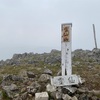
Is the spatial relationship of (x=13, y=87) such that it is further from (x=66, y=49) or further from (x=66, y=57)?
(x=66, y=49)

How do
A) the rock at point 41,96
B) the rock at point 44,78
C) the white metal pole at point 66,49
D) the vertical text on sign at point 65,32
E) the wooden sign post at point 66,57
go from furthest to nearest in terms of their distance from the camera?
the rock at point 44,78
the vertical text on sign at point 65,32
the white metal pole at point 66,49
the wooden sign post at point 66,57
the rock at point 41,96

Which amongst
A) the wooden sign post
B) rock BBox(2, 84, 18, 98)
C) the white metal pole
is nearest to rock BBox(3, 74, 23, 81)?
rock BBox(2, 84, 18, 98)

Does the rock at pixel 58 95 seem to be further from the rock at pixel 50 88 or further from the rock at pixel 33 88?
the rock at pixel 33 88

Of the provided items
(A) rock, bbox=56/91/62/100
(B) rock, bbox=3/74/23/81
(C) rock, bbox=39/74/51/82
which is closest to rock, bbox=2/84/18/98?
(B) rock, bbox=3/74/23/81

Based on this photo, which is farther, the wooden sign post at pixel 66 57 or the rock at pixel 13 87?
the rock at pixel 13 87

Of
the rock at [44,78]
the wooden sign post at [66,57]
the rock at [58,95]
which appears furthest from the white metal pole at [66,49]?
the rock at [44,78]

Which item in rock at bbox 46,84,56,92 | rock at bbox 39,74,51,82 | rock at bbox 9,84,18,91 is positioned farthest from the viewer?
rock at bbox 39,74,51,82

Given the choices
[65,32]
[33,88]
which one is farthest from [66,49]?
[33,88]

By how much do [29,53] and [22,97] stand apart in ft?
54.2

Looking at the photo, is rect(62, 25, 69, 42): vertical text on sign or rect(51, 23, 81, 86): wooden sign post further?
rect(62, 25, 69, 42): vertical text on sign

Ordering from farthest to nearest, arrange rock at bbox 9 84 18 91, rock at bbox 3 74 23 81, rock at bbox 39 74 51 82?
1. rock at bbox 3 74 23 81
2. rock at bbox 39 74 51 82
3. rock at bbox 9 84 18 91

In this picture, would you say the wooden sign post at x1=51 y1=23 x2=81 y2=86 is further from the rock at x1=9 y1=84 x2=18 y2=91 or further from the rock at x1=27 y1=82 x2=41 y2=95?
the rock at x1=9 y1=84 x2=18 y2=91

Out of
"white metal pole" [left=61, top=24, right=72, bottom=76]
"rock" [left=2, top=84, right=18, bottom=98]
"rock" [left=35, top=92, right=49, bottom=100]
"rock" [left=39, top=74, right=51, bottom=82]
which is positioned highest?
"white metal pole" [left=61, top=24, right=72, bottom=76]

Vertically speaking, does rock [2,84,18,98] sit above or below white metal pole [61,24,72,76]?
below
